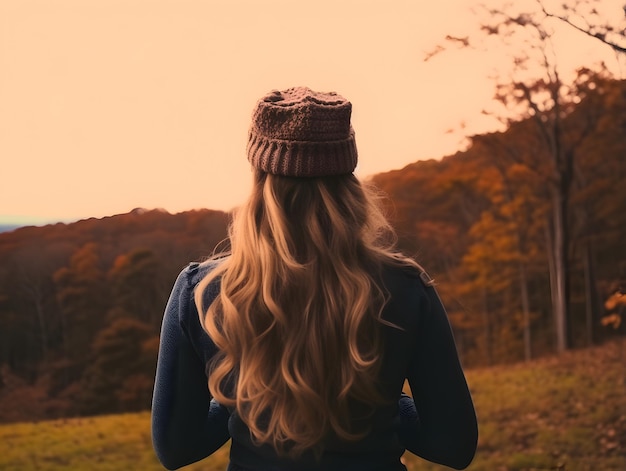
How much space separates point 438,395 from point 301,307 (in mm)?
256

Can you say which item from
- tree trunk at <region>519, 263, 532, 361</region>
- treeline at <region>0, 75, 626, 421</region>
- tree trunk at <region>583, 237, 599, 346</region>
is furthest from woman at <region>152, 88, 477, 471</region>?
tree trunk at <region>583, 237, 599, 346</region>

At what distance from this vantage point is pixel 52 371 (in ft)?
12.0

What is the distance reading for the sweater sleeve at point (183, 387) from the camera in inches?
45.7

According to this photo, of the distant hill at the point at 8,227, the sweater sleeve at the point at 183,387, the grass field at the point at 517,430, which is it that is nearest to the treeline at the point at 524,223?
the grass field at the point at 517,430

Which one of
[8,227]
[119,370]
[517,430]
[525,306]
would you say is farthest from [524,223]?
[8,227]

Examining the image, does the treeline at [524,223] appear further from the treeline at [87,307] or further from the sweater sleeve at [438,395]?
the sweater sleeve at [438,395]

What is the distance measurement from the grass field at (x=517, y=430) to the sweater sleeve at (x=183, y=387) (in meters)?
2.59

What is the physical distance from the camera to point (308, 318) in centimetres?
110

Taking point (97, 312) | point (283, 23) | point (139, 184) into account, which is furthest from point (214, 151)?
point (97, 312)

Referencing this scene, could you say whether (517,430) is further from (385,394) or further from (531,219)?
(385,394)

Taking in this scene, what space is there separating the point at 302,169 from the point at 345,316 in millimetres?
217

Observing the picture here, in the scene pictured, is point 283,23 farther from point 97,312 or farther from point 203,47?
point 97,312

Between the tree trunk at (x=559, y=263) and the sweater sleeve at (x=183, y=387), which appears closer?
the sweater sleeve at (x=183, y=387)

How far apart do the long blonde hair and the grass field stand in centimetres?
277
